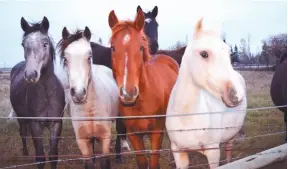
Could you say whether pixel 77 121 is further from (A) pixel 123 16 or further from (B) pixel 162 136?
(A) pixel 123 16

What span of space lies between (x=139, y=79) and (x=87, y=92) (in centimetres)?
32

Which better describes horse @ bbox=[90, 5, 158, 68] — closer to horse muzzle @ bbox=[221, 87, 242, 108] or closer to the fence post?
horse muzzle @ bbox=[221, 87, 242, 108]

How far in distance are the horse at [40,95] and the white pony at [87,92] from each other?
8 centimetres

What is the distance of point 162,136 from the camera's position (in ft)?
5.98

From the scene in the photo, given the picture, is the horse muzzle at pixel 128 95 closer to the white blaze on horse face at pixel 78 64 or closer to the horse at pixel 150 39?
the white blaze on horse face at pixel 78 64

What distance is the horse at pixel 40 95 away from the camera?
1.80 metres

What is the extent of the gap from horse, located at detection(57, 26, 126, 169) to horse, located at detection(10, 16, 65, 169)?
0.29 feet

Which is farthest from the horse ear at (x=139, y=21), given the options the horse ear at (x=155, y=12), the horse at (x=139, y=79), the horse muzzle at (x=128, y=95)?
the horse muzzle at (x=128, y=95)

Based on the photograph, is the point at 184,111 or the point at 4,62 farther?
the point at 4,62

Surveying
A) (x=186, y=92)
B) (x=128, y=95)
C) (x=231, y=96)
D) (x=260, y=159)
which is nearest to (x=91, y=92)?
(x=128, y=95)

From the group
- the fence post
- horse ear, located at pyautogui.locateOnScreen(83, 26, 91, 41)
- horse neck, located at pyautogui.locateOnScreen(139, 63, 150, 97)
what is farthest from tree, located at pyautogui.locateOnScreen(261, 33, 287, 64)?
horse ear, located at pyautogui.locateOnScreen(83, 26, 91, 41)

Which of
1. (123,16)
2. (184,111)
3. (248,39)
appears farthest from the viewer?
(248,39)

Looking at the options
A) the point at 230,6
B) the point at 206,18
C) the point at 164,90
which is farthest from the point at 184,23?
the point at 164,90

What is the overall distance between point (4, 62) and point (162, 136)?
3.17 feet
